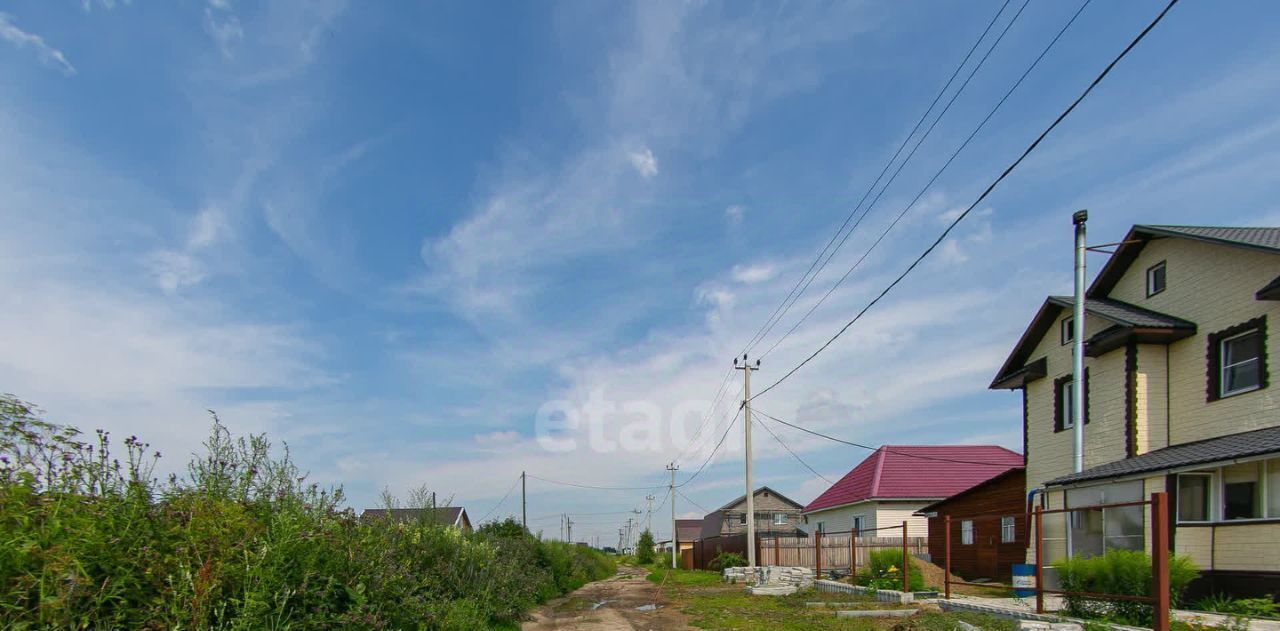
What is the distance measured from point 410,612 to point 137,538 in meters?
4.05

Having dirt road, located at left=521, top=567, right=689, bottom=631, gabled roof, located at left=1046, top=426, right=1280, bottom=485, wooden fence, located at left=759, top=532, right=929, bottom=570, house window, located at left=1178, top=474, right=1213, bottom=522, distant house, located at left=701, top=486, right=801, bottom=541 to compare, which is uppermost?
gabled roof, located at left=1046, top=426, right=1280, bottom=485

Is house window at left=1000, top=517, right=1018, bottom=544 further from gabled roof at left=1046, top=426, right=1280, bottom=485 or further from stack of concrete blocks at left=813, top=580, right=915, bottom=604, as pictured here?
gabled roof at left=1046, top=426, right=1280, bottom=485

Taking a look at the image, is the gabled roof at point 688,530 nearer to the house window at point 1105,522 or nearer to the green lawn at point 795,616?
the green lawn at point 795,616

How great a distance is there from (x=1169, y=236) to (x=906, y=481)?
17.1m

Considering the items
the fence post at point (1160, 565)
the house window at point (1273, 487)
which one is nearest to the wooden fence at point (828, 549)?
the house window at point (1273, 487)

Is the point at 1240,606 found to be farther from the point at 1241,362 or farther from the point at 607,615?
the point at 607,615

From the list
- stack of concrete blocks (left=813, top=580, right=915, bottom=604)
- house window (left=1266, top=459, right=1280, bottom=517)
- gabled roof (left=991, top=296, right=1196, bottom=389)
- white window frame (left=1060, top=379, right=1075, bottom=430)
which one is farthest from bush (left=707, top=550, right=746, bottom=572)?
house window (left=1266, top=459, right=1280, bottom=517)

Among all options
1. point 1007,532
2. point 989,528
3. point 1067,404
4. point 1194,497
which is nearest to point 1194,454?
point 1194,497

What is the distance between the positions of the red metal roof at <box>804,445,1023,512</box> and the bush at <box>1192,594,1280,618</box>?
59.7 ft

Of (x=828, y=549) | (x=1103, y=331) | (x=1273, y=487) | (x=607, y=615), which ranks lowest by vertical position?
(x=828, y=549)

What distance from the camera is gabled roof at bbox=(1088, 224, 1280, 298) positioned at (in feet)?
42.7

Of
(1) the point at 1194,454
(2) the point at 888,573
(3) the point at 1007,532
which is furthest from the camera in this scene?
(3) the point at 1007,532

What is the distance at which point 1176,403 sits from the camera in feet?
47.6

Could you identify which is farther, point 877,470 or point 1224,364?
point 877,470
